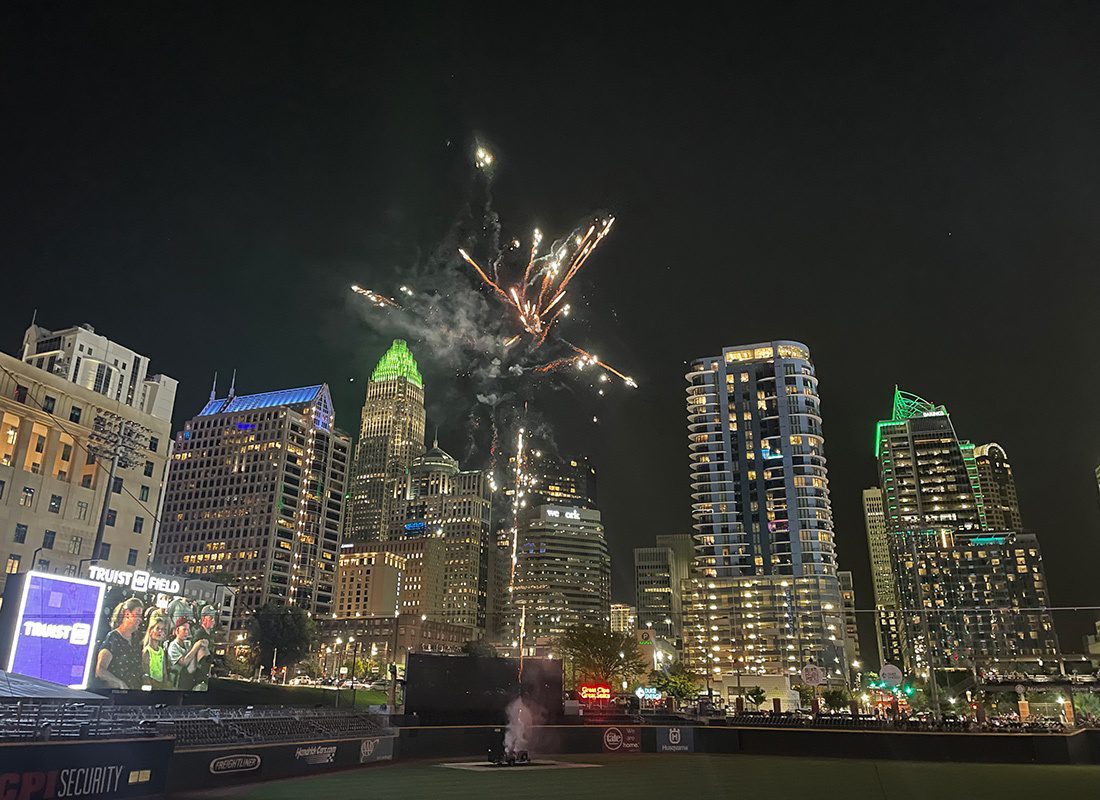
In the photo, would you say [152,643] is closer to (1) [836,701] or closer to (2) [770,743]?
(2) [770,743]

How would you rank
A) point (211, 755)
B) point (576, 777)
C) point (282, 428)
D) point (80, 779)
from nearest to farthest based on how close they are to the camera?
point (80, 779) < point (211, 755) < point (576, 777) < point (282, 428)

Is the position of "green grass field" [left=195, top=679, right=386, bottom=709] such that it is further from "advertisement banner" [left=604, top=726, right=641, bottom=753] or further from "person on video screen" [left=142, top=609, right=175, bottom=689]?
"advertisement banner" [left=604, top=726, right=641, bottom=753]

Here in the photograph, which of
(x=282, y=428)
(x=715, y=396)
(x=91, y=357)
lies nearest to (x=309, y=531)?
(x=282, y=428)

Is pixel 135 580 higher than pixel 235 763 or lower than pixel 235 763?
higher

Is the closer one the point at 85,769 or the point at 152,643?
the point at 85,769

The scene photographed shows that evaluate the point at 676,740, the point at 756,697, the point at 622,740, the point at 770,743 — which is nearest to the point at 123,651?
the point at 622,740

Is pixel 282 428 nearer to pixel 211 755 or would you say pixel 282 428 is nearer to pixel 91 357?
pixel 91 357
